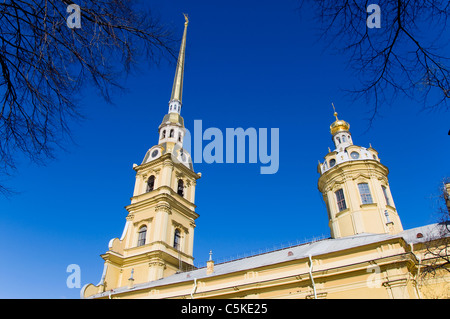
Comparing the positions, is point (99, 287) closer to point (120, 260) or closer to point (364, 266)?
point (120, 260)

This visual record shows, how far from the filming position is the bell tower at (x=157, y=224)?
92.0 feet

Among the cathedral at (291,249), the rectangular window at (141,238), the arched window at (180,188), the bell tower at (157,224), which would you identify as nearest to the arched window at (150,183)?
the bell tower at (157,224)

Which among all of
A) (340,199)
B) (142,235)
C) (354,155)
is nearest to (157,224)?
(142,235)

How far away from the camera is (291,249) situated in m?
24.0

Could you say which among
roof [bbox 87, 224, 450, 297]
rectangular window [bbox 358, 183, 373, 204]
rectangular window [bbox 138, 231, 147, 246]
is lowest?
roof [bbox 87, 224, 450, 297]

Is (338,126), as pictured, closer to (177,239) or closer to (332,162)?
(332,162)

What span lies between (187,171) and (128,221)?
8.06 meters

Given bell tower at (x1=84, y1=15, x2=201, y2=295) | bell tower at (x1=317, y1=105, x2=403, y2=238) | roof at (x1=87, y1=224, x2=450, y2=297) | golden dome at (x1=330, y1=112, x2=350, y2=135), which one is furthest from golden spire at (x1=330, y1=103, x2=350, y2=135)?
bell tower at (x1=84, y1=15, x2=201, y2=295)

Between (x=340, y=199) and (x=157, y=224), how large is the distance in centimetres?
1620

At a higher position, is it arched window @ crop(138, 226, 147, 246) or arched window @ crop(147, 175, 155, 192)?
arched window @ crop(147, 175, 155, 192)

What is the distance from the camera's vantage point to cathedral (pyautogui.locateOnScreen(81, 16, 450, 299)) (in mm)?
16000

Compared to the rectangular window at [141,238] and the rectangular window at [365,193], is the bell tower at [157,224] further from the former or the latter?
the rectangular window at [365,193]

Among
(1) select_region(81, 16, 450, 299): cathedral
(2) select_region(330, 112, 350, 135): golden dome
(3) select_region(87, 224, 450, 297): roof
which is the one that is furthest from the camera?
(2) select_region(330, 112, 350, 135): golden dome

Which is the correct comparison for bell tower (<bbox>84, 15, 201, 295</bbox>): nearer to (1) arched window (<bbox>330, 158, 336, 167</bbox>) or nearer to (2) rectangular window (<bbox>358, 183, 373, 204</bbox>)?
(1) arched window (<bbox>330, 158, 336, 167</bbox>)
